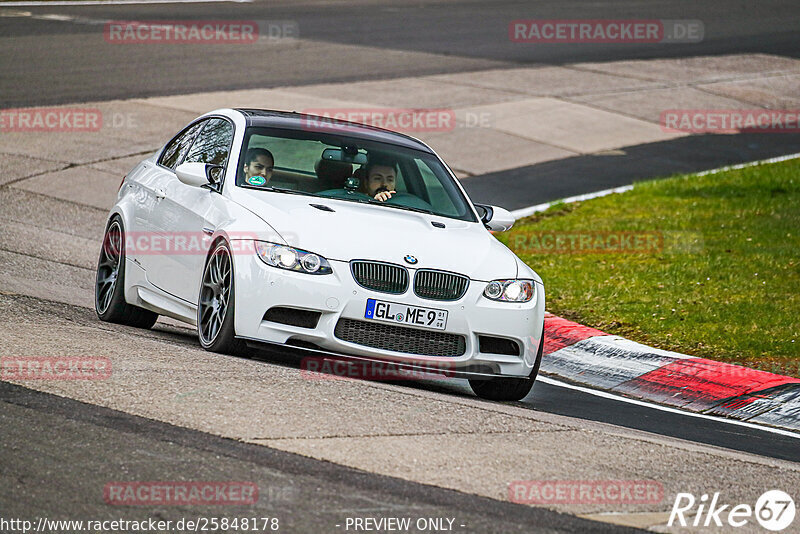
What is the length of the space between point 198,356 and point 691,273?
235 inches

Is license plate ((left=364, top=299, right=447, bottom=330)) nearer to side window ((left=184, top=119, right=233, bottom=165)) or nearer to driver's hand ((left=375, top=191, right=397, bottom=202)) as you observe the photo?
driver's hand ((left=375, top=191, right=397, bottom=202))

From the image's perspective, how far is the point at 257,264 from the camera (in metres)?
7.51

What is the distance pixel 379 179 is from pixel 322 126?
62 centimetres

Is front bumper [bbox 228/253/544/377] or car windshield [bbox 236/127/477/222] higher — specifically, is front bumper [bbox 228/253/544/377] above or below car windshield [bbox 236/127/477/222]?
below

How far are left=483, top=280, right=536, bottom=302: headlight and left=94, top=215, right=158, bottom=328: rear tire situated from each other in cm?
291

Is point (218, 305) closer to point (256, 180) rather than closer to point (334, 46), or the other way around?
point (256, 180)

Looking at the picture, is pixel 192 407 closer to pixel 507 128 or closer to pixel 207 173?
pixel 207 173

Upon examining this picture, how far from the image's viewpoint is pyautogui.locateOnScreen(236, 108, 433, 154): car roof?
898 cm

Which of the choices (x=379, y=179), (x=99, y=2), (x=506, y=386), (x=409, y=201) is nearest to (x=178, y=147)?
(x=379, y=179)

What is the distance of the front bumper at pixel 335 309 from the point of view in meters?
7.45

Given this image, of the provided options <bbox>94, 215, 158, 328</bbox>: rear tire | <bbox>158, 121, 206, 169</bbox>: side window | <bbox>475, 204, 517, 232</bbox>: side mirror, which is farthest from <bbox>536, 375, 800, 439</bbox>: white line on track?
<bbox>158, 121, 206, 169</bbox>: side window

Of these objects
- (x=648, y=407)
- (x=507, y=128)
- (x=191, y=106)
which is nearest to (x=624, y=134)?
(x=507, y=128)

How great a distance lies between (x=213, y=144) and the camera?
9.10 metres

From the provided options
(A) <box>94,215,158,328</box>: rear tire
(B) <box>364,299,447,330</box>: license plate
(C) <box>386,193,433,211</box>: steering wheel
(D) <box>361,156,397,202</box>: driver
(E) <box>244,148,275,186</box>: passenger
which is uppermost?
(E) <box>244,148,275,186</box>: passenger
